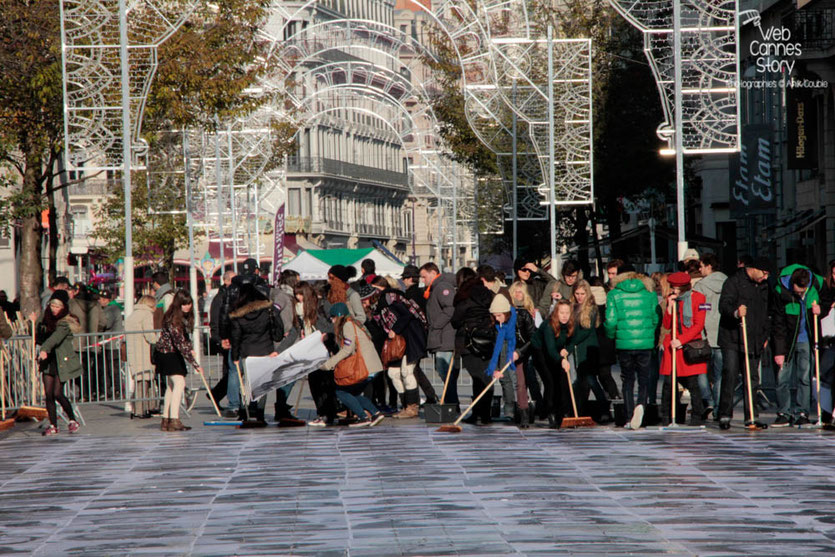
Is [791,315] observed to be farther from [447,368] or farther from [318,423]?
[318,423]

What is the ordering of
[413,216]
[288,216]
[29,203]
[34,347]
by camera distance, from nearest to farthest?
[34,347], [29,203], [288,216], [413,216]

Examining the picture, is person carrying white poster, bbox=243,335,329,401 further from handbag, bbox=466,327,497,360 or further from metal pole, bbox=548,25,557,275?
metal pole, bbox=548,25,557,275

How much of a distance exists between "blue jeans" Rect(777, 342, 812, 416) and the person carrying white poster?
189 inches

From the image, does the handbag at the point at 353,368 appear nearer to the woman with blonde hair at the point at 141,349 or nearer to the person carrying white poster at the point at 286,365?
the person carrying white poster at the point at 286,365

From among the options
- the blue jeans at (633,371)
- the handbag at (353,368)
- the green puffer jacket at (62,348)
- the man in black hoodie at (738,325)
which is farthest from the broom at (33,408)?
the man in black hoodie at (738,325)

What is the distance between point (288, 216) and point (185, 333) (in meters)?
86.8

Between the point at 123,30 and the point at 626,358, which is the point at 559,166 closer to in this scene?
the point at 123,30

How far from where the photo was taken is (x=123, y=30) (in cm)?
2100

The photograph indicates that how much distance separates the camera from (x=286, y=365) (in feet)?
55.8

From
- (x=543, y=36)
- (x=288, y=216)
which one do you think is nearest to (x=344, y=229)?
(x=288, y=216)

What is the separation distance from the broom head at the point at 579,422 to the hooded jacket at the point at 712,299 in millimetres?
1661

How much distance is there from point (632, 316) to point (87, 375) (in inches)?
297

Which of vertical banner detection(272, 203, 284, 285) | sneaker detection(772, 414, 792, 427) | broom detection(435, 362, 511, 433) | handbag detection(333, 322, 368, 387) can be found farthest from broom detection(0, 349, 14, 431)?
vertical banner detection(272, 203, 284, 285)

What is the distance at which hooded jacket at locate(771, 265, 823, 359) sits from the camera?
16062 millimetres
